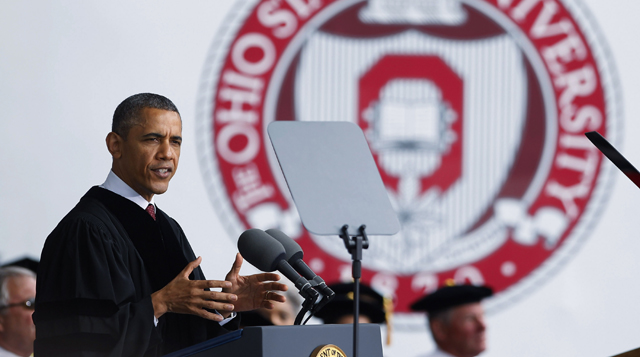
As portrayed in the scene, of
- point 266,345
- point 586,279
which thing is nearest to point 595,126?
point 586,279

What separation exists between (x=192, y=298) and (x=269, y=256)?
0.21 metres

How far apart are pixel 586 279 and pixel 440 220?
908 millimetres

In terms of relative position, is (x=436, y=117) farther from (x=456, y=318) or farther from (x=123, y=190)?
(x=123, y=190)

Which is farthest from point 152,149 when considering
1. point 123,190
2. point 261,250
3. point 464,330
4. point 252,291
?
point 464,330

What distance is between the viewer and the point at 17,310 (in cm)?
387

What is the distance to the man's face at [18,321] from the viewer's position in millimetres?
3770


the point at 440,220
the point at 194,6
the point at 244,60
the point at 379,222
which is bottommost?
the point at 440,220

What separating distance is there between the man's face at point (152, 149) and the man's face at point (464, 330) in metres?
2.56

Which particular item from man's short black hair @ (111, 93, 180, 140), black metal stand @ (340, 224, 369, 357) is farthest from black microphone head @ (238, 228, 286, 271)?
man's short black hair @ (111, 93, 180, 140)

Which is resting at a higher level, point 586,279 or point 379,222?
point 379,222

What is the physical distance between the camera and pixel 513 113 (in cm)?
453

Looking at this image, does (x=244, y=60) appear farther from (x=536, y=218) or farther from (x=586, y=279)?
(x=586, y=279)

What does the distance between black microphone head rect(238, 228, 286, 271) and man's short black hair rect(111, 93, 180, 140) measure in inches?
24.2

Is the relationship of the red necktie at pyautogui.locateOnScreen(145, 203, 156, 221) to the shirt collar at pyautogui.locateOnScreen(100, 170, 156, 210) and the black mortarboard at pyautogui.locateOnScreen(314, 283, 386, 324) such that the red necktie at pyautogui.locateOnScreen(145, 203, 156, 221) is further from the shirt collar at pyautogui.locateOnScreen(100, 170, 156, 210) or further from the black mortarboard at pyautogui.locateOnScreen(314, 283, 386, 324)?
the black mortarboard at pyautogui.locateOnScreen(314, 283, 386, 324)
